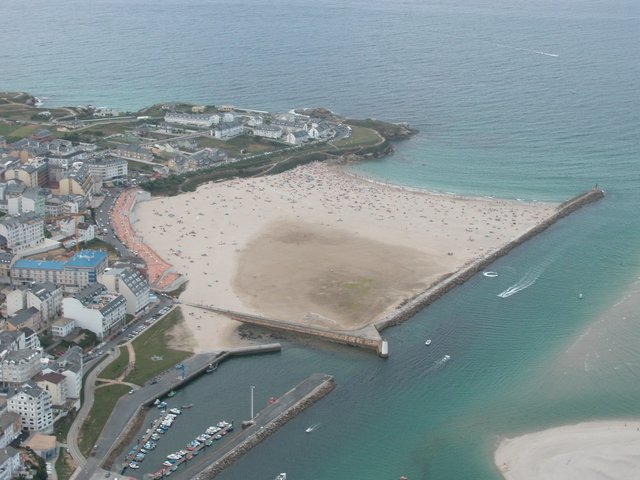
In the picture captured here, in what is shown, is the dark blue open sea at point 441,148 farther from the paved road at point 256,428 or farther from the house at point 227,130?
the house at point 227,130

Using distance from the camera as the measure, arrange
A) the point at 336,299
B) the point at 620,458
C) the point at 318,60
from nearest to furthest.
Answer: the point at 620,458 < the point at 336,299 < the point at 318,60

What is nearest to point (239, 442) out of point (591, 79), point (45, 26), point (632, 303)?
point (632, 303)

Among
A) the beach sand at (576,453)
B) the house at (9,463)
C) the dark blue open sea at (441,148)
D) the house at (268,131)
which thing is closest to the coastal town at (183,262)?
the house at (9,463)

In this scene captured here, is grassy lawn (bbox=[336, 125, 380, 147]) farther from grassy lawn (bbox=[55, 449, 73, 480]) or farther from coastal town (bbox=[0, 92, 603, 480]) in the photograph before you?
grassy lawn (bbox=[55, 449, 73, 480])

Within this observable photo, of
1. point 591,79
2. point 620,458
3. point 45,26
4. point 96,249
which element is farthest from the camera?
point 45,26

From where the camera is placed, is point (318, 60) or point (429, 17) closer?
point (318, 60)

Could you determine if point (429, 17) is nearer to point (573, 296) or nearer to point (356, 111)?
point (356, 111)
